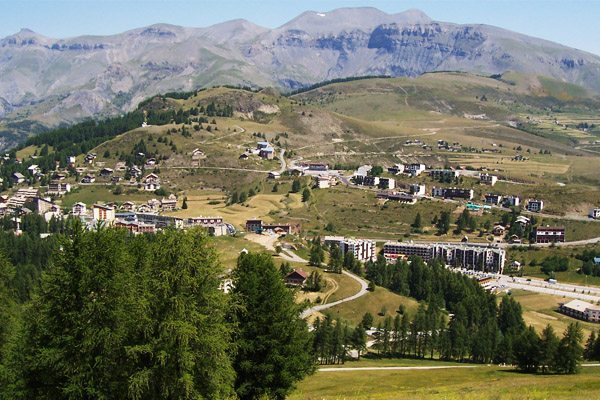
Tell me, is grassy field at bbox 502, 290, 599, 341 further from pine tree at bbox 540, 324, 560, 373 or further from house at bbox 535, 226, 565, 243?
pine tree at bbox 540, 324, 560, 373

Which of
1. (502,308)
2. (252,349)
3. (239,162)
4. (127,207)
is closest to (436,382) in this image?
(252,349)

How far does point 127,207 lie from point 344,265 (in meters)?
59.3

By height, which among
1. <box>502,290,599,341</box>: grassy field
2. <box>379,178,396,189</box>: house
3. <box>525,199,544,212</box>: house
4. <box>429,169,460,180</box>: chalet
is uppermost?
<box>429,169,460,180</box>: chalet

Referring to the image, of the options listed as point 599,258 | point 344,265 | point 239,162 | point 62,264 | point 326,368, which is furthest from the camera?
→ point 239,162

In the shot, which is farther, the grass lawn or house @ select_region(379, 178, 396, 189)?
house @ select_region(379, 178, 396, 189)

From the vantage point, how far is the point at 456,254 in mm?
118750

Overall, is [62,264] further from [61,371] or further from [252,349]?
[252,349]

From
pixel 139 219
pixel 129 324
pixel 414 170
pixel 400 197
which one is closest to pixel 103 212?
pixel 139 219

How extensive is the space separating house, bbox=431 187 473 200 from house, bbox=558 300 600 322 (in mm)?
60822

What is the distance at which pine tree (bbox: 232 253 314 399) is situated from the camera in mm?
26125

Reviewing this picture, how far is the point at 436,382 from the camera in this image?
43.5m

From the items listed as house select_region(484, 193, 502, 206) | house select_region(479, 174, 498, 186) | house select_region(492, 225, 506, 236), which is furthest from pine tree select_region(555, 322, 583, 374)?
house select_region(479, 174, 498, 186)

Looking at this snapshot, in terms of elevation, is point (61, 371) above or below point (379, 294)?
above

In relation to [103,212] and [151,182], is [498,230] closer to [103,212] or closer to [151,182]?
[103,212]
